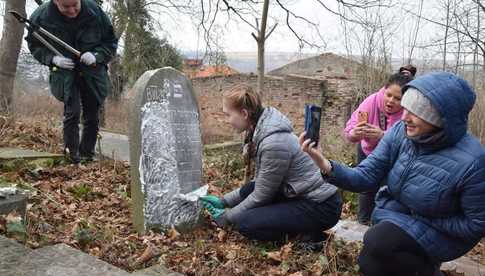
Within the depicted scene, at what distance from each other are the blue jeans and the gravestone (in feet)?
1.50

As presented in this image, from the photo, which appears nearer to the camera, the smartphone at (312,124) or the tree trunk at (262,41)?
the smartphone at (312,124)

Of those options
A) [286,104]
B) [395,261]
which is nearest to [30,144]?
[395,261]

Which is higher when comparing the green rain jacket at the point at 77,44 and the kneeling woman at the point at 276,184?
the green rain jacket at the point at 77,44

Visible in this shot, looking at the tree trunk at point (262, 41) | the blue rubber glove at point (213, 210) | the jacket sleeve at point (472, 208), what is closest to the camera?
the jacket sleeve at point (472, 208)

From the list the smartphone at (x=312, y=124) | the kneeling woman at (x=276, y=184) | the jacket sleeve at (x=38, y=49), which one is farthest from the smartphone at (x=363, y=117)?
the jacket sleeve at (x=38, y=49)

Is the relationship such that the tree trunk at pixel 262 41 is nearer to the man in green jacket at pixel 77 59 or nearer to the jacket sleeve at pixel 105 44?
A: the jacket sleeve at pixel 105 44

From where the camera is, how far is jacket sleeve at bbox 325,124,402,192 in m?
2.71

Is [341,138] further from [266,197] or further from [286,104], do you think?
[286,104]

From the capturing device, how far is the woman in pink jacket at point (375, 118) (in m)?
3.69

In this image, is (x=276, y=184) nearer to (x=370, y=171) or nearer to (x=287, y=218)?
(x=287, y=218)

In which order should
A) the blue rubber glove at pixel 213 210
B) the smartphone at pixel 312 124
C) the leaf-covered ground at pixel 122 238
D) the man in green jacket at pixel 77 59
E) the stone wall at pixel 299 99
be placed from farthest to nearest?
the stone wall at pixel 299 99 < the man in green jacket at pixel 77 59 < the blue rubber glove at pixel 213 210 < the leaf-covered ground at pixel 122 238 < the smartphone at pixel 312 124

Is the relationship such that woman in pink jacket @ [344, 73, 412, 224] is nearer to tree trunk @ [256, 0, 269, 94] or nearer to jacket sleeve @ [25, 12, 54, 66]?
jacket sleeve @ [25, 12, 54, 66]

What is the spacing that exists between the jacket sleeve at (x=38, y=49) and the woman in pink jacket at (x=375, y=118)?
10.3ft

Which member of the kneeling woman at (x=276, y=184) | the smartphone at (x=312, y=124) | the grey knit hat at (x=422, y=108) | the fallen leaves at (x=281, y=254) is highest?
the grey knit hat at (x=422, y=108)
